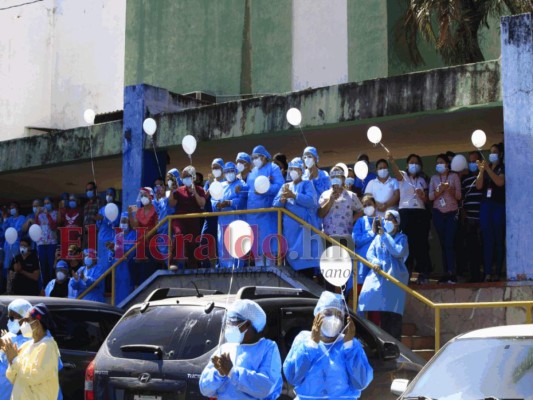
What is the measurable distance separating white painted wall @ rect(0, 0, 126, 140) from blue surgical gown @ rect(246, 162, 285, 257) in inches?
556

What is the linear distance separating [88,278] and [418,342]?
18.2 ft

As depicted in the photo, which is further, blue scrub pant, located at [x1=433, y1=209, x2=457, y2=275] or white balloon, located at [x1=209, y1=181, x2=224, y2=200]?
white balloon, located at [x1=209, y1=181, x2=224, y2=200]

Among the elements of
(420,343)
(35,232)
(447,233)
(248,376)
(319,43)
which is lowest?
(420,343)

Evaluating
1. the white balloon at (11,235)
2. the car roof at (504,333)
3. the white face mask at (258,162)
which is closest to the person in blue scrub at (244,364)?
the car roof at (504,333)

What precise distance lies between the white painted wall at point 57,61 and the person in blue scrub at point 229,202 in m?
13.7

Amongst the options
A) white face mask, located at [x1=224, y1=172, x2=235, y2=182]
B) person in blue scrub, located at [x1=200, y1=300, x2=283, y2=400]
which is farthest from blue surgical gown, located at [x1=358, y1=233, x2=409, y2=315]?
person in blue scrub, located at [x1=200, y1=300, x2=283, y2=400]

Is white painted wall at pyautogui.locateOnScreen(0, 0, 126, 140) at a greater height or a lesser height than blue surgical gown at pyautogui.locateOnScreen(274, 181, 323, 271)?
greater

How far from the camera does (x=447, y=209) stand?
14031mm

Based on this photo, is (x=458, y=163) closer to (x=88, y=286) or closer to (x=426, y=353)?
(x=426, y=353)

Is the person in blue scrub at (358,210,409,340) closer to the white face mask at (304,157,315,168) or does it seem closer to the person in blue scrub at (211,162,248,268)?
the white face mask at (304,157,315,168)

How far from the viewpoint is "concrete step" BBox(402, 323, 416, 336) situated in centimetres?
1344

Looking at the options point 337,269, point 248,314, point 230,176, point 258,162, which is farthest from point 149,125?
point 248,314

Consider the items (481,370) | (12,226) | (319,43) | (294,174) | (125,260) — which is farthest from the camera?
(319,43)

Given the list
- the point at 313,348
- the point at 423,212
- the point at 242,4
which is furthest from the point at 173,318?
the point at 242,4
